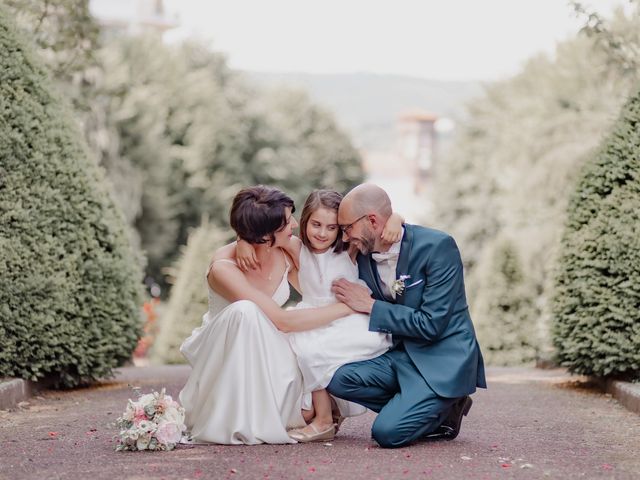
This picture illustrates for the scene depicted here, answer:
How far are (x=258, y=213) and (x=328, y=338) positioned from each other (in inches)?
32.3

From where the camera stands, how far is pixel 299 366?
6.00 m

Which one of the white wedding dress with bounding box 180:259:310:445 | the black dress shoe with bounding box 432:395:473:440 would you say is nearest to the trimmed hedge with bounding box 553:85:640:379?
the black dress shoe with bounding box 432:395:473:440

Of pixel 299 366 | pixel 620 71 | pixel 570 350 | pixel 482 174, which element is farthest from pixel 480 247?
pixel 299 366

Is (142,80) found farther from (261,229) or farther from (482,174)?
(261,229)

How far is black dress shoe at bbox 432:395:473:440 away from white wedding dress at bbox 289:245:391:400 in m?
0.54

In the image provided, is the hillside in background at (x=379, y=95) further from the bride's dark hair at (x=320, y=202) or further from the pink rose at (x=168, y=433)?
the pink rose at (x=168, y=433)

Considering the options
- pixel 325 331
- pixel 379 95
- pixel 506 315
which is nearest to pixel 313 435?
pixel 325 331

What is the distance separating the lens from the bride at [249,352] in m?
5.86

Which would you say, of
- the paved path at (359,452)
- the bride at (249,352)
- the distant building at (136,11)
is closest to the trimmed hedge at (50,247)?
the paved path at (359,452)

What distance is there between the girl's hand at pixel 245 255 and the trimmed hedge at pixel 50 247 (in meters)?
2.78

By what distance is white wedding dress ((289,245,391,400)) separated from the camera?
592cm

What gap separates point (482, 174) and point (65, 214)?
34.2 meters

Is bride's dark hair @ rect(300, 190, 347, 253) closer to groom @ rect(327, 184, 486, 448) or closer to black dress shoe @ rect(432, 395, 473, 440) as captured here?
groom @ rect(327, 184, 486, 448)

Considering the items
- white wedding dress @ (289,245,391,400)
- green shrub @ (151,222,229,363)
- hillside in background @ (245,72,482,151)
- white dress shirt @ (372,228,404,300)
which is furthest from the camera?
hillside in background @ (245,72,482,151)
